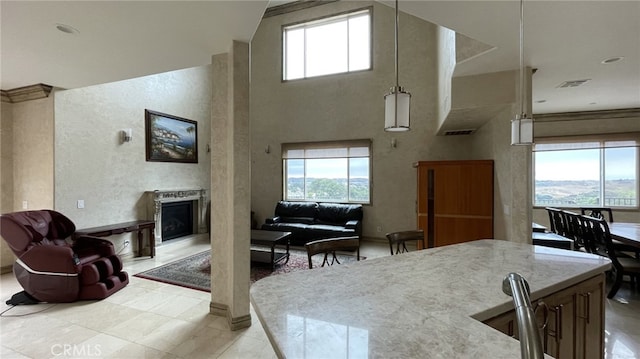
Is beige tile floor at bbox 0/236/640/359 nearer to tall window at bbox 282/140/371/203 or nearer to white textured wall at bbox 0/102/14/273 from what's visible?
white textured wall at bbox 0/102/14/273

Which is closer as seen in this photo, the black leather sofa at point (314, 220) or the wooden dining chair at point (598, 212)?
the wooden dining chair at point (598, 212)

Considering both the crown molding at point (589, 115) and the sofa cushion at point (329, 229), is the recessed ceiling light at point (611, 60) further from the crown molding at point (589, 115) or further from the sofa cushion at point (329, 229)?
the sofa cushion at point (329, 229)

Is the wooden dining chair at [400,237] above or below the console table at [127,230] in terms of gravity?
above

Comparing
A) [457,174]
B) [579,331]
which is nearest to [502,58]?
[457,174]

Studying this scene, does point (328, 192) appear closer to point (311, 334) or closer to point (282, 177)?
point (282, 177)

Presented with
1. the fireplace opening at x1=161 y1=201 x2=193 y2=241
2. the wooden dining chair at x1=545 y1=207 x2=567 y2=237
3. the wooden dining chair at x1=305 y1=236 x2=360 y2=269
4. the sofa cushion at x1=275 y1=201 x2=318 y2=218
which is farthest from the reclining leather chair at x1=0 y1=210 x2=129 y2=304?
the wooden dining chair at x1=545 y1=207 x2=567 y2=237

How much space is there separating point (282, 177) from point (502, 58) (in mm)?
5270

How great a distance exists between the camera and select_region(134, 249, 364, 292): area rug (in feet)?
12.7

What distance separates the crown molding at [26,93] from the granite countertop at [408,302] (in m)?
4.58

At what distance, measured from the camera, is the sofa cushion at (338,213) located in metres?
6.20

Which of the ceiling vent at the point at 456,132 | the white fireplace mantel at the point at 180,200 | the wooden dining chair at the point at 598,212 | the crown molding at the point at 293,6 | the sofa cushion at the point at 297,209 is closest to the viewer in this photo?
the wooden dining chair at the point at 598,212

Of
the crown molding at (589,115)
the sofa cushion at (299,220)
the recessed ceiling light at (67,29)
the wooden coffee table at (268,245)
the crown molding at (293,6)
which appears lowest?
the wooden coffee table at (268,245)

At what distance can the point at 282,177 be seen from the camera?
7.18 meters

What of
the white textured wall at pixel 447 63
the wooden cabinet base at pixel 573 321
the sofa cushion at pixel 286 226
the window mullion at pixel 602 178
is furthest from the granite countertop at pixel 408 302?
the window mullion at pixel 602 178
